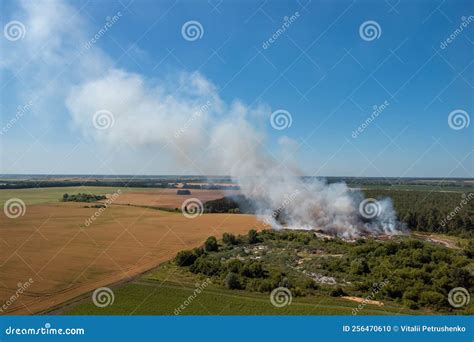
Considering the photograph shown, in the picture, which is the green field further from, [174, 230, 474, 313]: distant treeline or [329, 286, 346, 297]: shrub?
[174, 230, 474, 313]: distant treeline

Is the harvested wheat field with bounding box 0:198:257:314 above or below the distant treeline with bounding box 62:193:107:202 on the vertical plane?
below

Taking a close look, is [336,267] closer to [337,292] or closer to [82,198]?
[337,292]

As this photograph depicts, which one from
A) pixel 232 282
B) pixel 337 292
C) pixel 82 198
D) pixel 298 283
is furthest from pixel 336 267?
pixel 82 198

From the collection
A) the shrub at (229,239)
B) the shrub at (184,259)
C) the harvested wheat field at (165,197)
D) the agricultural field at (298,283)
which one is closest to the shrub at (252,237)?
the shrub at (229,239)

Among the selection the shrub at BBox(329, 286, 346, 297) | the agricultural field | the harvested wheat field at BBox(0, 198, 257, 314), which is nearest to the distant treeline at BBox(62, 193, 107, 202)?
the harvested wheat field at BBox(0, 198, 257, 314)

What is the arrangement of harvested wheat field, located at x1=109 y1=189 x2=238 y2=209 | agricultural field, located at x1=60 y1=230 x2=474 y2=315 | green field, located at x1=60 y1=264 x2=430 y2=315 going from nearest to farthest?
green field, located at x1=60 y1=264 x2=430 y2=315, agricultural field, located at x1=60 y1=230 x2=474 y2=315, harvested wheat field, located at x1=109 y1=189 x2=238 y2=209

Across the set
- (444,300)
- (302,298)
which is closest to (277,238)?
(302,298)
